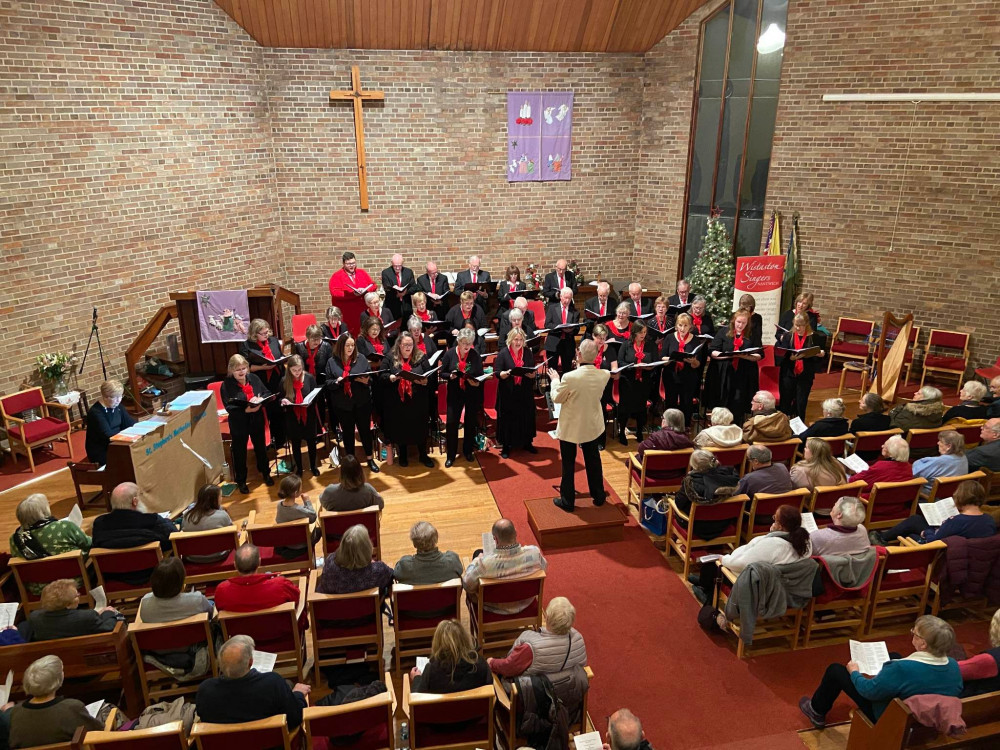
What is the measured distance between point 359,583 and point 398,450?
Answer: 391 cm

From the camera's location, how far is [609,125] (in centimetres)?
1348

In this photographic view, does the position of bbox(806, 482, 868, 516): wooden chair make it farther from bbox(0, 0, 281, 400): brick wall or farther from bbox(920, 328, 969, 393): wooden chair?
bbox(0, 0, 281, 400): brick wall

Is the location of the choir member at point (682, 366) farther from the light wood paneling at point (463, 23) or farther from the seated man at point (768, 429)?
the light wood paneling at point (463, 23)

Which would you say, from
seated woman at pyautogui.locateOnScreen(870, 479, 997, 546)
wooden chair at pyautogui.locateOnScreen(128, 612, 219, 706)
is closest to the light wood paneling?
seated woman at pyautogui.locateOnScreen(870, 479, 997, 546)

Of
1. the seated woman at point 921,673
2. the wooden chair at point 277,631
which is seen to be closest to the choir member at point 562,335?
the wooden chair at point 277,631

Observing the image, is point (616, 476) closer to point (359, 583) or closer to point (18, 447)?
point (359, 583)

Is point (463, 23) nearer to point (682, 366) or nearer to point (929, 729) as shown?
point (682, 366)

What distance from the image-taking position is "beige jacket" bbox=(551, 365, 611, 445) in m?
7.02

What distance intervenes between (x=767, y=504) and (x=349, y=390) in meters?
4.55

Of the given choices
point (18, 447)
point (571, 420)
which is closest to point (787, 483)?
point (571, 420)

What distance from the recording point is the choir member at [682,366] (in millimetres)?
9312

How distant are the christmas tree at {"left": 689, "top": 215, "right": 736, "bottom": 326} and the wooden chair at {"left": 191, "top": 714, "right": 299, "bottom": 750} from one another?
989 cm

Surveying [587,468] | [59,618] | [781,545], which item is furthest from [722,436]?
[59,618]

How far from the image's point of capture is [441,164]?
13.0 m
